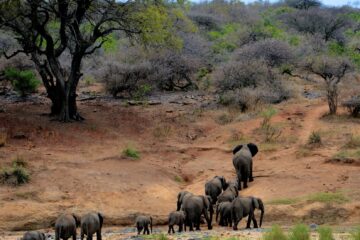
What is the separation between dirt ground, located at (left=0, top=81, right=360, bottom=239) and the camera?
1658 cm

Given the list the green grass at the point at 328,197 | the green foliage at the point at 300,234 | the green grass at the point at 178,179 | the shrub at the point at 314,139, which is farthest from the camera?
the shrub at the point at 314,139

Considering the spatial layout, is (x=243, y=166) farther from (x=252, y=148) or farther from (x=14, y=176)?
(x=14, y=176)

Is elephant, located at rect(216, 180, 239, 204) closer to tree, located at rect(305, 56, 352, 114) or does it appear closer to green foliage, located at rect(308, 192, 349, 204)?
green foliage, located at rect(308, 192, 349, 204)

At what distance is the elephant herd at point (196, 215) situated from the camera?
1301cm

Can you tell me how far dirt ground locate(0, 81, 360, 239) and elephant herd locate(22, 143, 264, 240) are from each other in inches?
39.7

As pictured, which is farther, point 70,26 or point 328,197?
point 70,26

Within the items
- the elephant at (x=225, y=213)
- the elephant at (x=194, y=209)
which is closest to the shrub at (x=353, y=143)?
the elephant at (x=225, y=213)

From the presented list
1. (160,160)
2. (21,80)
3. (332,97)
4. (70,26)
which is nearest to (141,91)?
(21,80)

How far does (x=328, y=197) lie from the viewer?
1661 cm

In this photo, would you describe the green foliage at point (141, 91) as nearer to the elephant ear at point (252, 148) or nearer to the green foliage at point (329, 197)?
the elephant ear at point (252, 148)

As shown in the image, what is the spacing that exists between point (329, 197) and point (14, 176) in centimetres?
896

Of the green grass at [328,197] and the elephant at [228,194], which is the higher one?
the elephant at [228,194]

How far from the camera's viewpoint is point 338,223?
15.6 m

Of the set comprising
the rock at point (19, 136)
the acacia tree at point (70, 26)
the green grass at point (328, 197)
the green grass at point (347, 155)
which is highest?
the acacia tree at point (70, 26)
